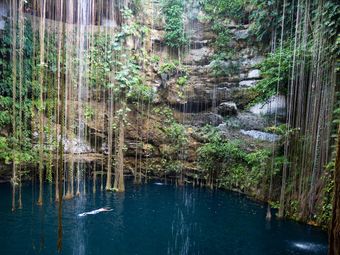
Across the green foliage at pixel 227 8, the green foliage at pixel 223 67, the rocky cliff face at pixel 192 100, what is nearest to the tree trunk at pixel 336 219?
the rocky cliff face at pixel 192 100

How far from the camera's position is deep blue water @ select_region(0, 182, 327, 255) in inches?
222

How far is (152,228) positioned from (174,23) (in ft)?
28.5

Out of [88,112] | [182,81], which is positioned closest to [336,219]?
[88,112]

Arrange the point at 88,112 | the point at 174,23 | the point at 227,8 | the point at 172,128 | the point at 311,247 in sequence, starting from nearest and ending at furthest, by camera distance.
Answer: the point at 311,247
the point at 88,112
the point at 172,128
the point at 227,8
the point at 174,23

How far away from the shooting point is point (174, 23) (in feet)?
41.7

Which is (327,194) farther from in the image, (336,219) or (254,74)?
(254,74)

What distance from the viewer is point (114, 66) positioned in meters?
9.27

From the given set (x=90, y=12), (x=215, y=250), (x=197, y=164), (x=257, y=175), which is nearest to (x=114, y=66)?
(x=90, y=12)

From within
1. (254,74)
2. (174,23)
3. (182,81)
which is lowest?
(182,81)

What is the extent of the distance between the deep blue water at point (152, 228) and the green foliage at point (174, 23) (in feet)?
21.9

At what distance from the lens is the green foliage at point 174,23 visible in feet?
41.5

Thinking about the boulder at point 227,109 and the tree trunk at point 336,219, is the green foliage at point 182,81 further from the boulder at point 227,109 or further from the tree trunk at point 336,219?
the tree trunk at point 336,219

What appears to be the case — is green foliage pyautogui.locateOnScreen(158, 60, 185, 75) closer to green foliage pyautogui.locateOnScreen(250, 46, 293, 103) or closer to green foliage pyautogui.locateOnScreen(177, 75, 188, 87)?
green foliage pyautogui.locateOnScreen(177, 75, 188, 87)

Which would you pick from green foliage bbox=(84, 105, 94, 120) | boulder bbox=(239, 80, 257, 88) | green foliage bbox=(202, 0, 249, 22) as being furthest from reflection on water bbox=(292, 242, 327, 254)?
green foliage bbox=(202, 0, 249, 22)
